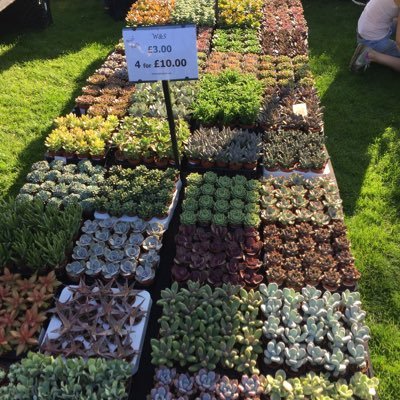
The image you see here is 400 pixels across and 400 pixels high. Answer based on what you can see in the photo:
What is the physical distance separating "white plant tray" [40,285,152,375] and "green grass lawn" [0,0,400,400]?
185cm

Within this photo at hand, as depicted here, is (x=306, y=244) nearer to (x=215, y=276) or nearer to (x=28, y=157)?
(x=215, y=276)

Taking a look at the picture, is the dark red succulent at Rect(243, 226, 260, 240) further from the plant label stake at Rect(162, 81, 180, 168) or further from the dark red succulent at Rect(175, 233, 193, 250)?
the plant label stake at Rect(162, 81, 180, 168)

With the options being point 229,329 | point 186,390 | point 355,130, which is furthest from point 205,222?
point 355,130

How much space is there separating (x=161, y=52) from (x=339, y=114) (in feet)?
10.8

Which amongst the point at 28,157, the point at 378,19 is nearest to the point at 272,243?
the point at 28,157

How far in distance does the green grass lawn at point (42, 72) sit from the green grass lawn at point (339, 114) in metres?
0.01

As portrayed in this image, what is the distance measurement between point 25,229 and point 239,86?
275cm

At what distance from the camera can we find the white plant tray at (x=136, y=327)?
2588 mm

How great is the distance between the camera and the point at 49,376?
92.8 inches

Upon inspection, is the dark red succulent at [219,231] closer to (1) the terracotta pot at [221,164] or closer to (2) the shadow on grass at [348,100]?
(1) the terracotta pot at [221,164]

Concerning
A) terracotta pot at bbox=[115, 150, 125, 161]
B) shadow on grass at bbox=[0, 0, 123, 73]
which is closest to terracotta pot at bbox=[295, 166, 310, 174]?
terracotta pot at bbox=[115, 150, 125, 161]

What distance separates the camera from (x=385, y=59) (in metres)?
5.89

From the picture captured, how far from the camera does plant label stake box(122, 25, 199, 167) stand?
298cm

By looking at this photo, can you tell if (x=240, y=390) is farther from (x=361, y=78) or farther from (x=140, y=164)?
(x=361, y=78)
